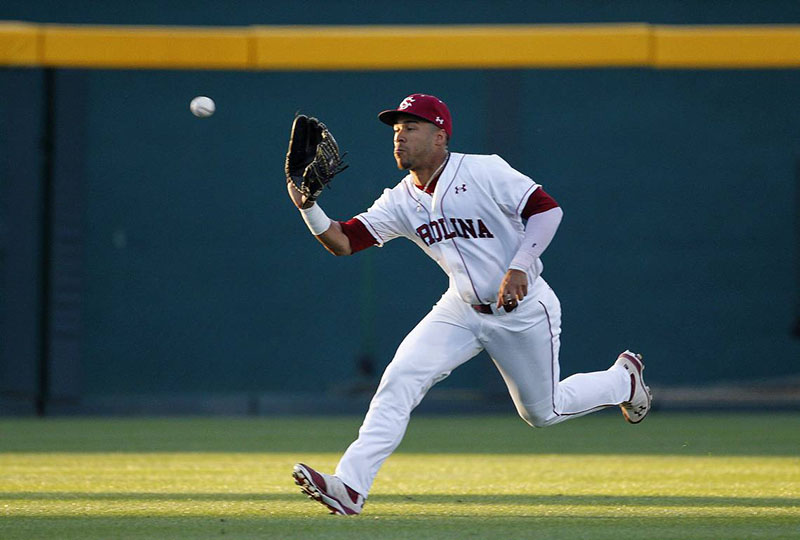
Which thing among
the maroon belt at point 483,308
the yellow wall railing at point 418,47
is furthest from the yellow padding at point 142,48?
the maroon belt at point 483,308

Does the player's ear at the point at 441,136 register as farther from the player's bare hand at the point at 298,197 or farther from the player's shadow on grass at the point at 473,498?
the player's shadow on grass at the point at 473,498

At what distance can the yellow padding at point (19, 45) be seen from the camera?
1012 centimetres

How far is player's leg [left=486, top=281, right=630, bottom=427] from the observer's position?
5.09 m

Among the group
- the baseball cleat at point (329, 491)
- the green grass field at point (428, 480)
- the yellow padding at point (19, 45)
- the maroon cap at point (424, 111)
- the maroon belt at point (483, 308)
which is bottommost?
the green grass field at point (428, 480)

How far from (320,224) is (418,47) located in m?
5.42

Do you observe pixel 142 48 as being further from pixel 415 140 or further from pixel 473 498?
pixel 473 498

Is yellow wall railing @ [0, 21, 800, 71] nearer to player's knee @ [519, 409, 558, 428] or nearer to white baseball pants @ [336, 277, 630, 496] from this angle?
white baseball pants @ [336, 277, 630, 496]

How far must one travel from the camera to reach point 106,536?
4262 millimetres

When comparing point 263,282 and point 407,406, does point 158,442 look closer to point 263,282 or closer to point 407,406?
point 263,282

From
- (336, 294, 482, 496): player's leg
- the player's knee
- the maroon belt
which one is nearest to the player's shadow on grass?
the player's knee

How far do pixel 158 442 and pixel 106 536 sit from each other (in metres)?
3.95

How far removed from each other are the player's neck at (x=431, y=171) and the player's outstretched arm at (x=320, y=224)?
40 centimetres
